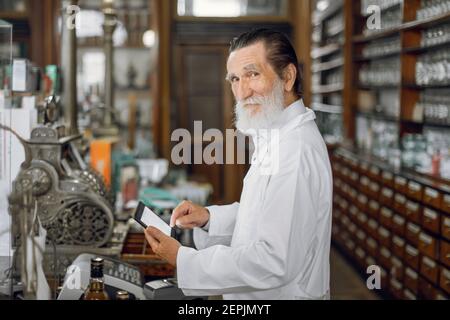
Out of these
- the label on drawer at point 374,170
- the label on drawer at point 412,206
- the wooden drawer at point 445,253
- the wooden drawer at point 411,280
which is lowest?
the wooden drawer at point 411,280

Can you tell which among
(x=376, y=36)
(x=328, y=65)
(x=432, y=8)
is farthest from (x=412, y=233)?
(x=328, y=65)

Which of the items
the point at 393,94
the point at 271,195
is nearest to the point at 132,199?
the point at 271,195

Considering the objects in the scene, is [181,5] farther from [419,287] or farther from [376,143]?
[419,287]

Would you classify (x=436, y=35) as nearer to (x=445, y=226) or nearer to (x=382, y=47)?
(x=382, y=47)

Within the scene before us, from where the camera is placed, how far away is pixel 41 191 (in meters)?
2.38

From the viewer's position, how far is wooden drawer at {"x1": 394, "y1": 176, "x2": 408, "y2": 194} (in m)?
4.65

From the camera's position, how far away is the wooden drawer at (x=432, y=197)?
405 centimetres

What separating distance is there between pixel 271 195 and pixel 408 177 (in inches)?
124

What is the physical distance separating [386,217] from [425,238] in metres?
0.78

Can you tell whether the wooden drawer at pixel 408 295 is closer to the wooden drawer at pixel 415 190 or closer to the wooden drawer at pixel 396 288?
the wooden drawer at pixel 396 288

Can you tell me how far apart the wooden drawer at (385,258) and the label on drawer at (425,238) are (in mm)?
630

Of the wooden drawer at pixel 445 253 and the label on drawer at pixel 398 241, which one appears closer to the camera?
the wooden drawer at pixel 445 253

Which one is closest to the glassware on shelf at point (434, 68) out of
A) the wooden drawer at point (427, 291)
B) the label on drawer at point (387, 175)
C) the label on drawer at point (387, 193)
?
the label on drawer at point (387, 175)

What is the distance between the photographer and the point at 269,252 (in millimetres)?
1606
